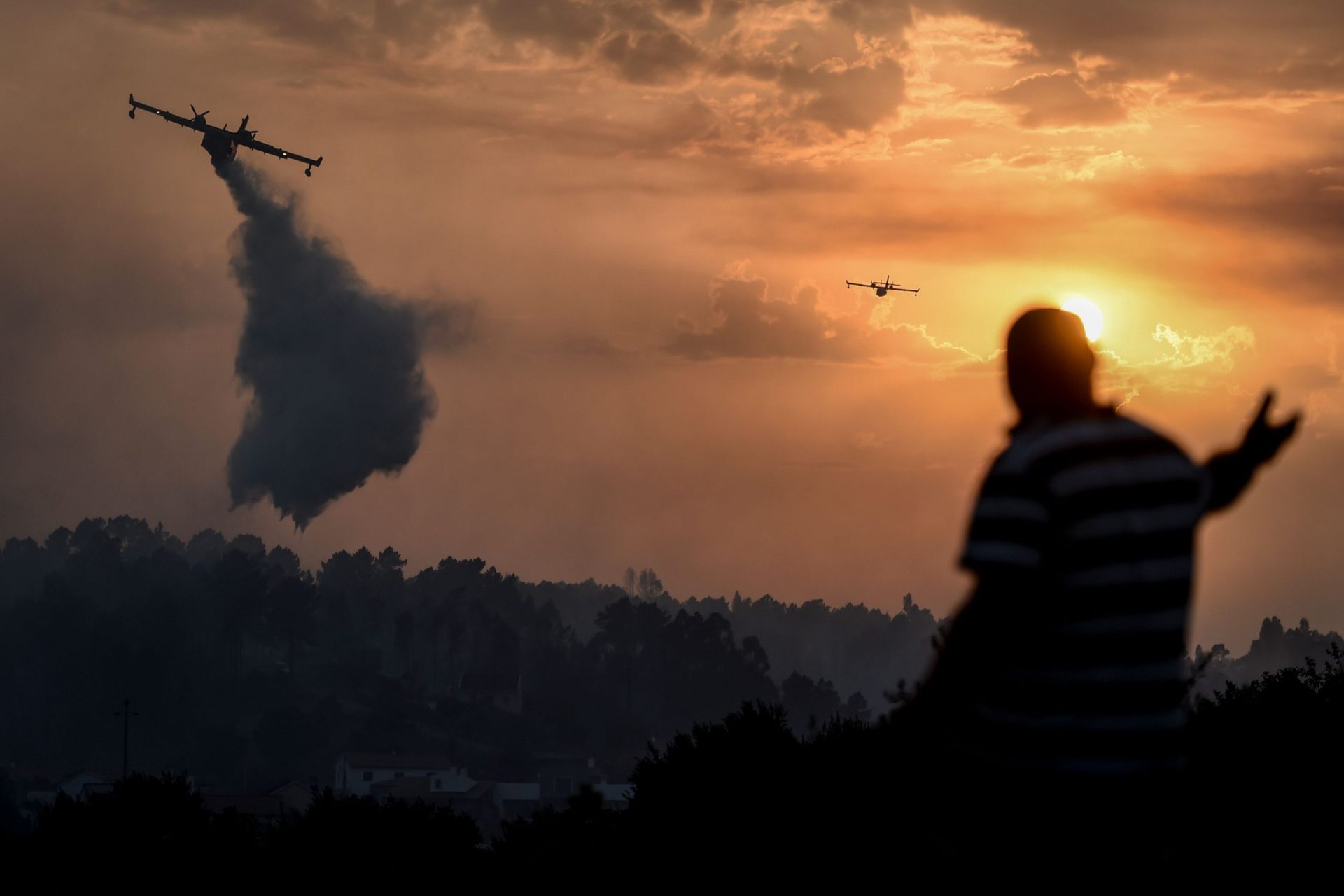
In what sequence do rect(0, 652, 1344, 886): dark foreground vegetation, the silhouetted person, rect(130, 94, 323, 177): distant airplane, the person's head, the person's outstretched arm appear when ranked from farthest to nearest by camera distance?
rect(130, 94, 323, 177): distant airplane < the person's outstretched arm < the person's head < rect(0, 652, 1344, 886): dark foreground vegetation < the silhouetted person

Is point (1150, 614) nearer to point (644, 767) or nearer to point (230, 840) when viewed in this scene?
point (644, 767)

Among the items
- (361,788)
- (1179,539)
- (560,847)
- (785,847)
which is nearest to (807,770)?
(560,847)

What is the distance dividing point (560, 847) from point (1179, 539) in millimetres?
21596

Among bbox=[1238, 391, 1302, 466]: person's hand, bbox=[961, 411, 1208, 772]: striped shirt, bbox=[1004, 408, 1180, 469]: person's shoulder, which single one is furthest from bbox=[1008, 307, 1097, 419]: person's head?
bbox=[1238, 391, 1302, 466]: person's hand

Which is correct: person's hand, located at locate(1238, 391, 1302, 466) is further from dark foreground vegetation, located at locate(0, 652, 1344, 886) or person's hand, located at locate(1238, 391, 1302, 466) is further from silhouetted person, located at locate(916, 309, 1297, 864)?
dark foreground vegetation, located at locate(0, 652, 1344, 886)

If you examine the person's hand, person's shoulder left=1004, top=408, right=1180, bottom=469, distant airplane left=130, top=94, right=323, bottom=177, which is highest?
distant airplane left=130, top=94, right=323, bottom=177

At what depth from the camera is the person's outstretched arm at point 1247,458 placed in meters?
8.12

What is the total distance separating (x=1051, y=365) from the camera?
755 centimetres

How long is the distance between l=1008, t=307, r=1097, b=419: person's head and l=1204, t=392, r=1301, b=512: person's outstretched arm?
972mm

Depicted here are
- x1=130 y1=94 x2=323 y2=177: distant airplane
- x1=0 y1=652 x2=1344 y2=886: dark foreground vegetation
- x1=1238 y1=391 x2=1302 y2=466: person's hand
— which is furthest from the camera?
x1=130 y1=94 x2=323 y2=177: distant airplane

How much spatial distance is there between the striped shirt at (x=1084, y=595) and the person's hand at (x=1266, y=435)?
1.31 metres

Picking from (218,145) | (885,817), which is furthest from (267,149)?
(885,817)

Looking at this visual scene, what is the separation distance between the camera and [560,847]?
27438 mm

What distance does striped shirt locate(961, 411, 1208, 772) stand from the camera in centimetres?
708
